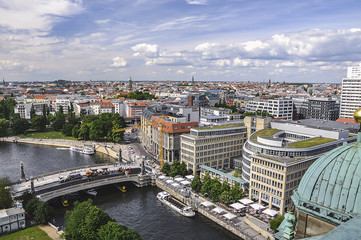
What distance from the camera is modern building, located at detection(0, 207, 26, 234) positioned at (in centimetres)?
5500

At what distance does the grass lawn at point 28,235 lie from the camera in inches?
2095

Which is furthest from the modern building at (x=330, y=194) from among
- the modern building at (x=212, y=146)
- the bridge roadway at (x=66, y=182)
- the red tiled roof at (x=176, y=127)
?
the red tiled roof at (x=176, y=127)

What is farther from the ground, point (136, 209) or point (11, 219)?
point (11, 219)

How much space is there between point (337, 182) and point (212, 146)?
73.5 meters

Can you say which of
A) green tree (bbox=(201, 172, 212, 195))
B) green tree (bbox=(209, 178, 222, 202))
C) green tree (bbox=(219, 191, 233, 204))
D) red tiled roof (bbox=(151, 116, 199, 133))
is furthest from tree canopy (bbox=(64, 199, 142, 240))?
red tiled roof (bbox=(151, 116, 199, 133))

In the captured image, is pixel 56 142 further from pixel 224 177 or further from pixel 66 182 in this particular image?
pixel 224 177

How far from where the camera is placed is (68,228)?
5047 centimetres

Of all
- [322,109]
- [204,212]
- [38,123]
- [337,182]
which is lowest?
[204,212]

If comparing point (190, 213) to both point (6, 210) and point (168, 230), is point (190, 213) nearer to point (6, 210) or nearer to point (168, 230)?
point (168, 230)

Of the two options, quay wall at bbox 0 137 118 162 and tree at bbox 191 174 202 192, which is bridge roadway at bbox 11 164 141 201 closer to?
tree at bbox 191 174 202 192

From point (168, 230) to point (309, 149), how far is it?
121ft

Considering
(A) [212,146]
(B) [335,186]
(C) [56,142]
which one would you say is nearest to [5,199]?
(A) [212,146]

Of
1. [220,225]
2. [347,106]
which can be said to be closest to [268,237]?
[220,225]

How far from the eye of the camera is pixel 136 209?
71.7m
